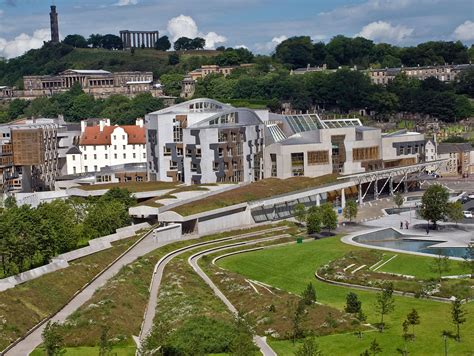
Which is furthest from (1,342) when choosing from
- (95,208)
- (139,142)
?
(139,142)

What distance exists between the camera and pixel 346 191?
255ft

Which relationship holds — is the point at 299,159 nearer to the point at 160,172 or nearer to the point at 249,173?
the point at 249,173

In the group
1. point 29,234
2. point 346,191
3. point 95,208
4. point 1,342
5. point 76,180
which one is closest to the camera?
point 1,342

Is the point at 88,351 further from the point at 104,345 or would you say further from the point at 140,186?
the point at 140,186

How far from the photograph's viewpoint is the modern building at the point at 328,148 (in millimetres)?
79000

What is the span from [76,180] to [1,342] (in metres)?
50.9

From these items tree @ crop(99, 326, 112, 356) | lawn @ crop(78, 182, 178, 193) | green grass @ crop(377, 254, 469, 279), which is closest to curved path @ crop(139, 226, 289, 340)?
tree @ crop(99, 326, 112, 356)

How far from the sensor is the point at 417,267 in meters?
50.6

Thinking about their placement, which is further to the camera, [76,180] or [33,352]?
[76,180]

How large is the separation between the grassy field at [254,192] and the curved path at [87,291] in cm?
414

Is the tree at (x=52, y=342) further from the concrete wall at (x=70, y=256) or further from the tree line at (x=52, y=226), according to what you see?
the tree line at (x=52, y=226)

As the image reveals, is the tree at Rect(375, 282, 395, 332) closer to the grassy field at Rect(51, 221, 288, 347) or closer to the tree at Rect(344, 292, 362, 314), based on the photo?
the tree at Rect(344, 292, 362, 314)

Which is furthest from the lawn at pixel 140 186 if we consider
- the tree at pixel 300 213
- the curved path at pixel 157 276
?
the curved path at pixel 157 276

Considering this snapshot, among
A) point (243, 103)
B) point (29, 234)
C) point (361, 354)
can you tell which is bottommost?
point (361, 354)
